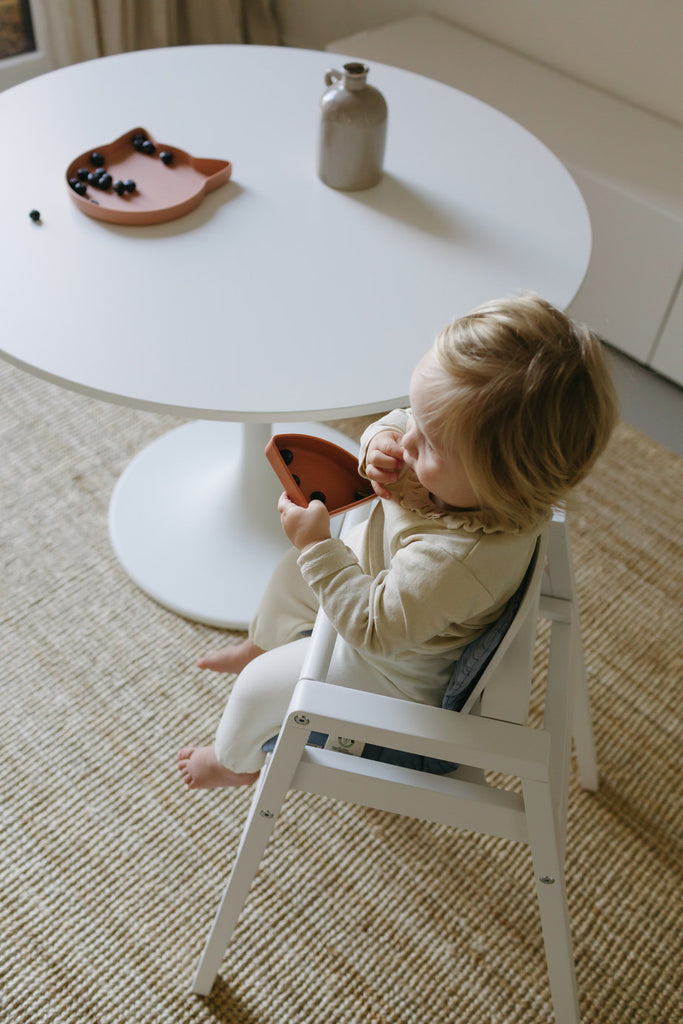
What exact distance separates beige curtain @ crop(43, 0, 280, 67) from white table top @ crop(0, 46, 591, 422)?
1.07m

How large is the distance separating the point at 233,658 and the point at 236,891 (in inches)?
14.9

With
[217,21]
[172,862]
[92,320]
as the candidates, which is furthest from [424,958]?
[217,21]

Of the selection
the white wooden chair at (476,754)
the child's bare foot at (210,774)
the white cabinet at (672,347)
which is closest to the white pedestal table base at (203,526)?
the child's bare foot at (210,774)

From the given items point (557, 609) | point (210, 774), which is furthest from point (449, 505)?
point (210, 774)

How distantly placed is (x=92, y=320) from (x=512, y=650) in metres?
0.66

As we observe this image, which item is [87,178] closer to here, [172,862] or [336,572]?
[336,572]

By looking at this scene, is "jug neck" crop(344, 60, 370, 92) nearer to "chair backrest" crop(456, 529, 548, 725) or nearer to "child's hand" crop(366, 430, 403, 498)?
"child's hand" crop(366, 430, 403, 498)

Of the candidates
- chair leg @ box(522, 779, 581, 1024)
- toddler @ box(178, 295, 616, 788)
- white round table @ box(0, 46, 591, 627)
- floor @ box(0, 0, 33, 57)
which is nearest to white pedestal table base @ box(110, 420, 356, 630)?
white round table @ box(0, 46, 591, 627)

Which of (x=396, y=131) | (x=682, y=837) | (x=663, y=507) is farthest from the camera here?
(x=663, y=507)

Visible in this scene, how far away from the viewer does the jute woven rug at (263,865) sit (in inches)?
48.4

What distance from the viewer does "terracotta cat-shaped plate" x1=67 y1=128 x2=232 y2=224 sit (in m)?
1.32

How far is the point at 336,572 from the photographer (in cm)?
94

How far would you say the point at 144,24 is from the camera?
275cm

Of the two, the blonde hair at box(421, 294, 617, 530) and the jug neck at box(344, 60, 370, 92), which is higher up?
the blonde hair at box(421, 294, 617, 530)
